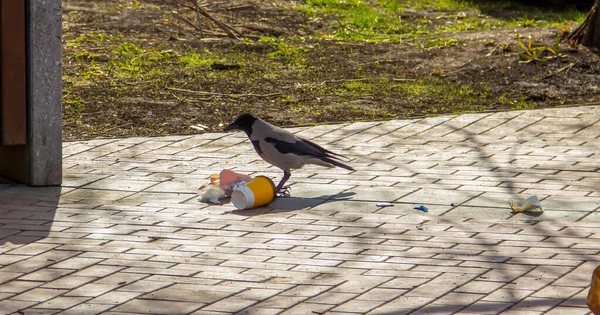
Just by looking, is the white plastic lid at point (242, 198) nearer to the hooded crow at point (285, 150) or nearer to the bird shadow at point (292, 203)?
the bird shadow at point (292, 203)

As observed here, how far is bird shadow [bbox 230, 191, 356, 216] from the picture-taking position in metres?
6.89

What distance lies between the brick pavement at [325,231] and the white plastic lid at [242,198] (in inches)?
4.7

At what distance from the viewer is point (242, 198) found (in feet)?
22.6

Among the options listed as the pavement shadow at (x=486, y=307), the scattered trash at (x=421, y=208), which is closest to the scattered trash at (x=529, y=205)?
the scattered trash at (x=421, y=208)

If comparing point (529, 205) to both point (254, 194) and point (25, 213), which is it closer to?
point (254, 194)

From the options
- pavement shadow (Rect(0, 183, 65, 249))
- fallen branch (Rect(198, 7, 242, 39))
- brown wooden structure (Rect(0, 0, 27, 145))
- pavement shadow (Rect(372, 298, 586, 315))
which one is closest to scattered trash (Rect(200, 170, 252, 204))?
pavement shadow (Rect(0, 183, 65, 249))

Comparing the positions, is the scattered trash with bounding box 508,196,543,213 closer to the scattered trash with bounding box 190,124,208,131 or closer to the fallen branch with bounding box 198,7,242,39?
the scattered trash with bounding box 190,124,208,131

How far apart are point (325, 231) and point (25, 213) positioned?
213 centimetres

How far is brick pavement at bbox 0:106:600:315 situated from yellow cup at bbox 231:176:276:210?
0.39 feet

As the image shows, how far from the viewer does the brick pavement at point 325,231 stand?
518 centimetres

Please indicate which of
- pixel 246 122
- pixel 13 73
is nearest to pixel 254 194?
pixel 246 122

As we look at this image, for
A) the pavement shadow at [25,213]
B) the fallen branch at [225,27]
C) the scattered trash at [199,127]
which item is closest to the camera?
the pavement shadow at [25,213]

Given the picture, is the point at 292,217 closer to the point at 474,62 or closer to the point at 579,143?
the point at 579,143

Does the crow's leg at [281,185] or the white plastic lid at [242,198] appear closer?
the white plastic lid at [242,198]
